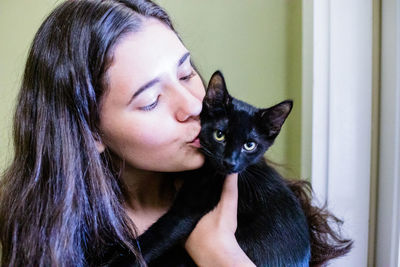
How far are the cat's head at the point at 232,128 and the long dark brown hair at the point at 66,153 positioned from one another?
195mm

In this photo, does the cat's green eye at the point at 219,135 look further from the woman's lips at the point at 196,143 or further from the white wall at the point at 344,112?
the white wall at the point at 344,112

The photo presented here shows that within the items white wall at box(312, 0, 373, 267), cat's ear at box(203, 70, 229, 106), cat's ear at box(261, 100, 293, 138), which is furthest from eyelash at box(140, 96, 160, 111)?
white wall at box(312, 0, 373, 267)

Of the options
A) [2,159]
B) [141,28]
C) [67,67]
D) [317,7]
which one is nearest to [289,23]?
[317,7]

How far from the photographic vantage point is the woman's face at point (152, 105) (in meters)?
0.72

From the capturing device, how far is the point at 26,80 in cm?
80

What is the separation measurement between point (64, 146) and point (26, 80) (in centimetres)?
17

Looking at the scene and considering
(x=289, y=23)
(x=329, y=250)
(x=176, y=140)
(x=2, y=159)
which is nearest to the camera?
(x=176, y=140)

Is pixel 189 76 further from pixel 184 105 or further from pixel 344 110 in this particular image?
pixel 344 110

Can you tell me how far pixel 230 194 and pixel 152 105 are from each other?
0.78ft

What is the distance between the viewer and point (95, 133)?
2.54 ft

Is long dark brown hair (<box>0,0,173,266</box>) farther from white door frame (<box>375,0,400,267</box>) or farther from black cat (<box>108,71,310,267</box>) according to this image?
white door frame (<box>375,0,400,267</box>)

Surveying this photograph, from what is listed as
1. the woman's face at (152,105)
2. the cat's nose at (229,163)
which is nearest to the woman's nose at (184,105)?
the woman's face at (152,105)

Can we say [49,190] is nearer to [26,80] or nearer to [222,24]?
[26,80]

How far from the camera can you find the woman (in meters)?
0.72
